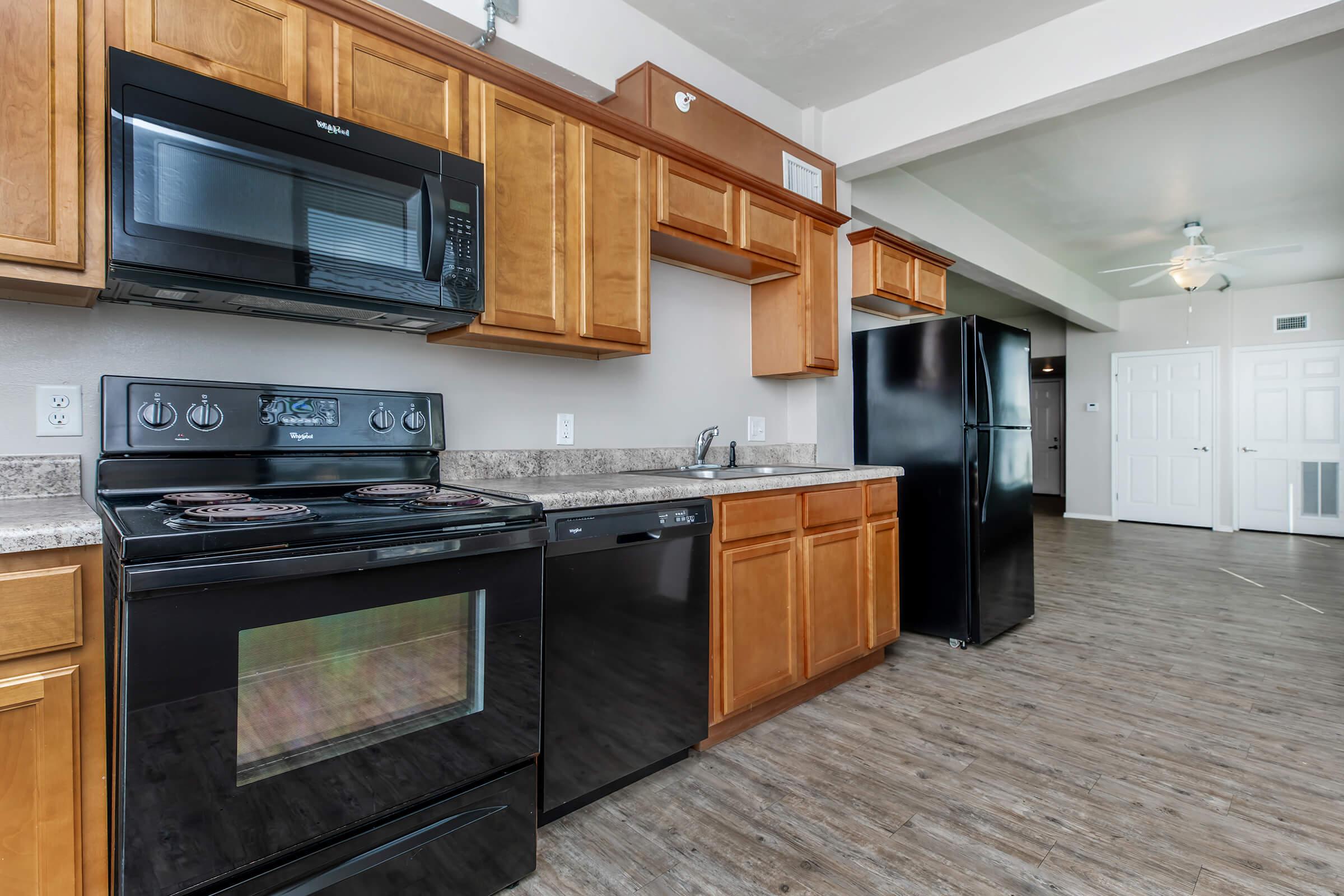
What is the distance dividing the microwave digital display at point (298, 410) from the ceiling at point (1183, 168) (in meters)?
3.62

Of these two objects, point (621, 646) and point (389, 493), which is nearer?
point (389, 493)

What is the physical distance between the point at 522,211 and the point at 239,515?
3.95ft

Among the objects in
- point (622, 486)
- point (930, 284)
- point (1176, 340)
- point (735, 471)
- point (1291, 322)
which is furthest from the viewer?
point (1176, 340)

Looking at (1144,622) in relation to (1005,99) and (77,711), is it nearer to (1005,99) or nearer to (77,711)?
(1005,99)

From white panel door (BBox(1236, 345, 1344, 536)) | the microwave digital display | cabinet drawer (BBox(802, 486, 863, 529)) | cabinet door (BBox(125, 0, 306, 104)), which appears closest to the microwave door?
cabinet door (BBox(125, 0, 306, 104))

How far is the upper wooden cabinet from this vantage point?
144 inches

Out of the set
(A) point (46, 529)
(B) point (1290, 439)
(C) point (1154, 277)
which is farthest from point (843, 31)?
(B) point (1290, 439)

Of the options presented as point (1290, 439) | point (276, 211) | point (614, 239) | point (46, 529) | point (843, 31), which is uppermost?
point (843, 31)

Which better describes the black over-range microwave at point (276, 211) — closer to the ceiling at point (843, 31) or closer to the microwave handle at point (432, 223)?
the microwave handle at point (432, 223)

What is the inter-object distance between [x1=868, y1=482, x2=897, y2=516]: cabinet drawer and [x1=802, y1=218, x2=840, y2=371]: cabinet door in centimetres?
65

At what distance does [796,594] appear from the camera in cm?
253

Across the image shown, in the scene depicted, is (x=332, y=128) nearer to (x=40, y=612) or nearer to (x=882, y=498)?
(x=40, y=612)

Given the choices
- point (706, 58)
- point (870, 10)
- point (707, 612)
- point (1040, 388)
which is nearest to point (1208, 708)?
point (707, 612)

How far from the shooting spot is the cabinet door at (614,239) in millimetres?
2170
